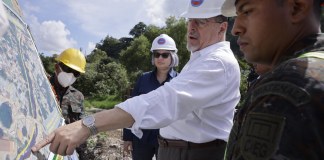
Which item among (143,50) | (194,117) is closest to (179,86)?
(194,117)

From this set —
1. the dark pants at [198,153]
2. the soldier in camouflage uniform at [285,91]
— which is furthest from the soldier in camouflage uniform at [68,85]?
the soldier in camouflage uniform at [285,91]

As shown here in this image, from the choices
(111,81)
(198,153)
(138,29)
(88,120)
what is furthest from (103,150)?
(138,29)

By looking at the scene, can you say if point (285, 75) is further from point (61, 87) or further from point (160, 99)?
point (61, 87)

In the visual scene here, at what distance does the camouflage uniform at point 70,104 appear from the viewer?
395 cm

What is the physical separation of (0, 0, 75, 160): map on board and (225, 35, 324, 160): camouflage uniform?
776 mm

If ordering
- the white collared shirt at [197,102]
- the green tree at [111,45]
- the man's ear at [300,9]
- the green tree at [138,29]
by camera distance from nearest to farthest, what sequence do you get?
the man's ear at [300,9] → the white collared shirt at [197,102] → the green tree at [111,45] → the green tree at [138,29]

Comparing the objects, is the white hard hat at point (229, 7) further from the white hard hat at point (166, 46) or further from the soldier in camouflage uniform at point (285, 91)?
the white hard hat at point (166, 46)

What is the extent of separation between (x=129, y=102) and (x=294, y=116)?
1085 mm

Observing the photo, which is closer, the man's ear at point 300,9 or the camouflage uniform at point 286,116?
the camouflage uniform at point 286,116

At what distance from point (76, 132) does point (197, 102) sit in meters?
0.74

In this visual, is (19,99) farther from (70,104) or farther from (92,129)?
(70,104)

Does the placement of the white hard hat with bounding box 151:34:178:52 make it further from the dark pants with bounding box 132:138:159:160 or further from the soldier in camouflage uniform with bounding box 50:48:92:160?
the dark pants with bounding box 132:138:159:160

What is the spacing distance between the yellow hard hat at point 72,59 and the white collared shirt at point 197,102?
2.07 meters

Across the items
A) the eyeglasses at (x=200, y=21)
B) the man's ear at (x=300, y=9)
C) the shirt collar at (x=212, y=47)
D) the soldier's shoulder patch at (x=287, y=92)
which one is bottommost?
the soldier's shoulder patch at (x=287, y=92)
